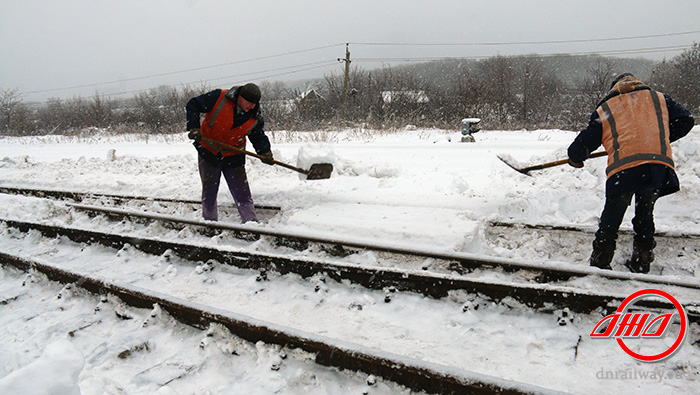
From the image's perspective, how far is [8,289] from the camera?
373 centimetres

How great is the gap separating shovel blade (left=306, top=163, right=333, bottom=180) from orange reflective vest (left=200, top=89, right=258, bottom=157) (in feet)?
4.00

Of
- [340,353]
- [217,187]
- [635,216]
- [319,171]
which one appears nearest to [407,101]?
[319,171]

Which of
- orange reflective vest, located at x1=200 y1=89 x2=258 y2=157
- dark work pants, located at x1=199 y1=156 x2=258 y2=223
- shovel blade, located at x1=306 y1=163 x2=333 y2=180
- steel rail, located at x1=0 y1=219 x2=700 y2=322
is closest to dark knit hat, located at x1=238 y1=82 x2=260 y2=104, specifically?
orange reflective vest, located at x1=200 y1=89 x2=258 y2=157

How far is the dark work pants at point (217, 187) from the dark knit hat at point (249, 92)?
1120 mm

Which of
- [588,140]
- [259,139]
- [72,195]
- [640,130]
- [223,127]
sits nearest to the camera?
[640,130]

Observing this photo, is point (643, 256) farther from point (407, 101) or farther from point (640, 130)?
point (407, 101)

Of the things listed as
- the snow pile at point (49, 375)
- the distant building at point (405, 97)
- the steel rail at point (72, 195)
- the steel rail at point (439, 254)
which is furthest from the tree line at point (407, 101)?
the snow pile at point (49, 375)

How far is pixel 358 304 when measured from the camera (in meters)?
3.13

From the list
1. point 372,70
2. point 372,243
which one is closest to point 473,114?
point 372,70

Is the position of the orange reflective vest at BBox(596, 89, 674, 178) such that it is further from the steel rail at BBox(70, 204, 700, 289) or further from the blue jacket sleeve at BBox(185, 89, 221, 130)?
the blue jacket sleeve at BBox(185, 89, 221, 130)

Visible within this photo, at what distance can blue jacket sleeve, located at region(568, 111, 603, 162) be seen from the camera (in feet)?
12.5

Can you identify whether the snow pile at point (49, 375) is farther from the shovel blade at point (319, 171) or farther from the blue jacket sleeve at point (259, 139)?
the shovel blade at point (319, 171)

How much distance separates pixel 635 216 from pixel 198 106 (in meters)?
5.23

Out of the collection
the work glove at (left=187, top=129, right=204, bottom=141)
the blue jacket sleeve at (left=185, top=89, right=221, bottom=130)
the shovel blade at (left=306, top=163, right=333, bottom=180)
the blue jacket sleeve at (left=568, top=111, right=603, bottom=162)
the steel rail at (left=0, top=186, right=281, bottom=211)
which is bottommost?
the steel rail at (left=0, top=186, right=281, bottom=211)
